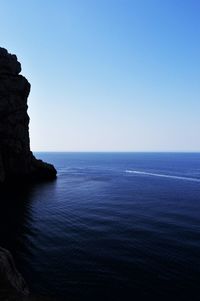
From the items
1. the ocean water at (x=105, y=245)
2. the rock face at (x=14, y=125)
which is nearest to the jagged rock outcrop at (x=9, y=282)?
the ocean water at (x=105, y=245)

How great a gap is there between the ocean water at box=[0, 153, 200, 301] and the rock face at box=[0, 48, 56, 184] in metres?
28.8

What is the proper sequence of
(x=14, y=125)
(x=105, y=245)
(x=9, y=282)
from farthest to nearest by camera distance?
(x=14, y=125) → (x=105, y=245) → (x=9, y=282)

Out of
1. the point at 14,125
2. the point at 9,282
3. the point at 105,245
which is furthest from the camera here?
the point at 14,125

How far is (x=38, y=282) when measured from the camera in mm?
31484

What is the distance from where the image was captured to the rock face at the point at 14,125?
345 feet

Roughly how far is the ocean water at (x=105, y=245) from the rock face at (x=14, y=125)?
28849mm

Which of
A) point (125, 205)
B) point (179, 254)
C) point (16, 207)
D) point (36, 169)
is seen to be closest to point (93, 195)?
point (125, 205)

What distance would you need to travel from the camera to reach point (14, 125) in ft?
355

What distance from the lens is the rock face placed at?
105250mm

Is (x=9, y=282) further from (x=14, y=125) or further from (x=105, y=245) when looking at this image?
(x=14, y=125)

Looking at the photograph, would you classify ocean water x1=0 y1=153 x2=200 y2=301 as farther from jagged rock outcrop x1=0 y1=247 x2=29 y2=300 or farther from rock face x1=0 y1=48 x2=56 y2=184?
rock face x1=0 y1=48 x2=56 y2=184

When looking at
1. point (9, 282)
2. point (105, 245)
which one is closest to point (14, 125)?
point (105, 245)

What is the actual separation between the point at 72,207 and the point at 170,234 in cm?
2616

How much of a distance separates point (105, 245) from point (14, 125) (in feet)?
247
